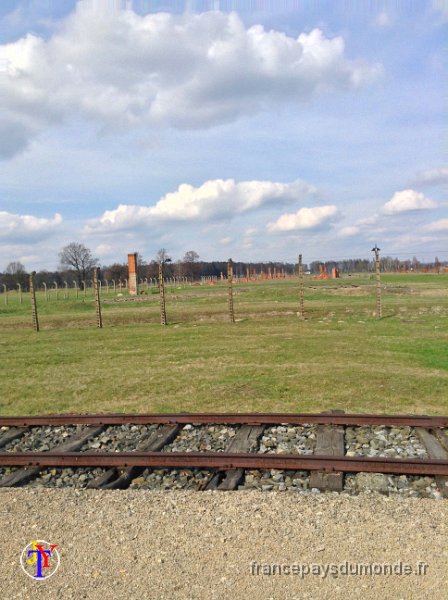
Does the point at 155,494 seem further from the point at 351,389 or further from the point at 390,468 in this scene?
the point at 351,389

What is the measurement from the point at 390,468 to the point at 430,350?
9513 millimetres

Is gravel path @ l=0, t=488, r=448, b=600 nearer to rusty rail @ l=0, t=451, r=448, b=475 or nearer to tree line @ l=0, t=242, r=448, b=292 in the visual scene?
rusty rail @ l=0, t=451, r=448, b=475

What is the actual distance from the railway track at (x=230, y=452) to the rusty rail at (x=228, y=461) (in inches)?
0.4

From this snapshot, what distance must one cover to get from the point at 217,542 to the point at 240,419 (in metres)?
3.46

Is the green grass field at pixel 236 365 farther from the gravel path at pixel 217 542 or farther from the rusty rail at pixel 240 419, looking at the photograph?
the gravel path at pixel 217 542

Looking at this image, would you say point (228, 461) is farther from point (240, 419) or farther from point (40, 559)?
point (40, 559)

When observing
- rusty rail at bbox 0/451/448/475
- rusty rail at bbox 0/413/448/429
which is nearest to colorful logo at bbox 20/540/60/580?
rusty rail at bbox 0/451/448/475

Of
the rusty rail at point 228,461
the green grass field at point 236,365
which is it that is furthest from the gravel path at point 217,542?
the green grass field at point 236,365

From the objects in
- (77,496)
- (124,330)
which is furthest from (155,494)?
(124,330)

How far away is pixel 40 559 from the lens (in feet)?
13.3

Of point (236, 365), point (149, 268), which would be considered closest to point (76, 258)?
point (149, 268)

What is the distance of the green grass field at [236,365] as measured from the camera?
31.4ft

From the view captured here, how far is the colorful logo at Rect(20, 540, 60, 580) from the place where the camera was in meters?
3.87

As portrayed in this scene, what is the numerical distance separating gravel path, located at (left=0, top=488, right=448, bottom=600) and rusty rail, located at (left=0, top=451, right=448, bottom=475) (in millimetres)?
620
